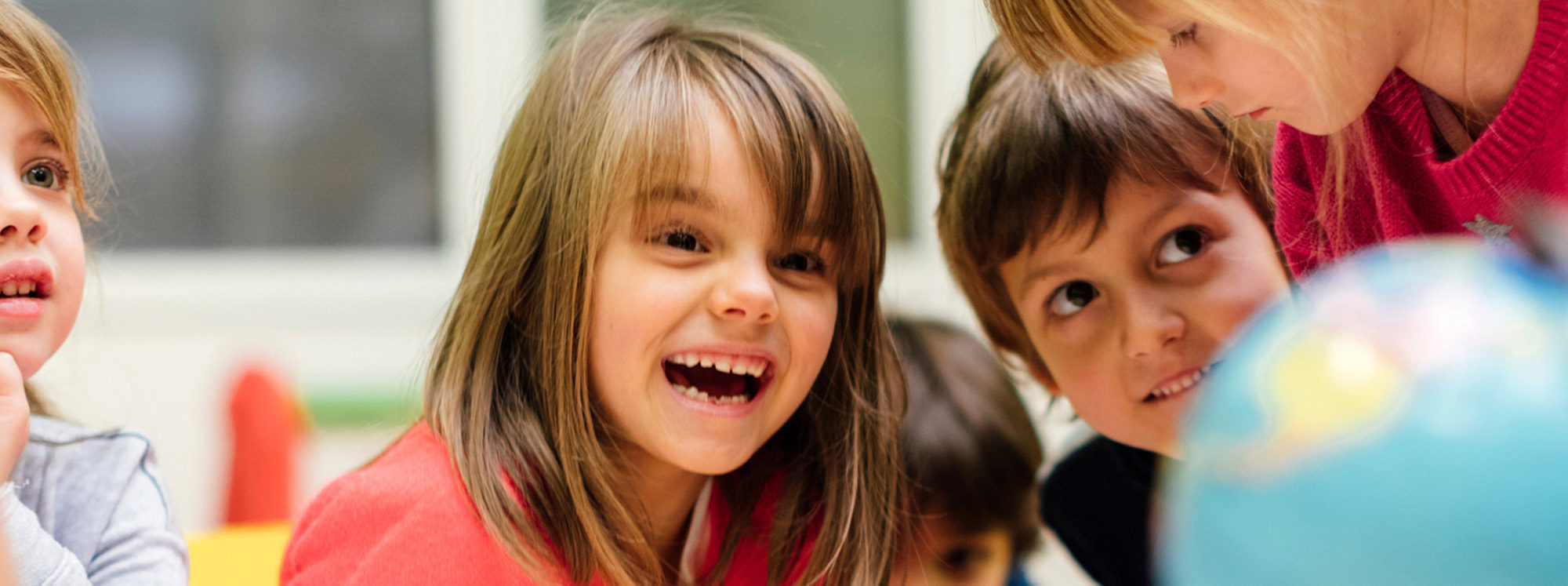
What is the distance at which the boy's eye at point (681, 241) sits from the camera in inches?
28.5

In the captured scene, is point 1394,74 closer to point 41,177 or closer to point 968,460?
point 968,460

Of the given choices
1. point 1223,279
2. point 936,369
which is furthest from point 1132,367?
point 936,369

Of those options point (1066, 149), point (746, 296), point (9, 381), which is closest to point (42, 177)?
point (9, 381)

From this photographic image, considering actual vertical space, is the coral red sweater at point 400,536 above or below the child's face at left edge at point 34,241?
below

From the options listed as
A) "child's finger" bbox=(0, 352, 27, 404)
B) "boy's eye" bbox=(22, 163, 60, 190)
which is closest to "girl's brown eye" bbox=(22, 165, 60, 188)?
"boy's eye" bbox=(22, 163, 60, 190)

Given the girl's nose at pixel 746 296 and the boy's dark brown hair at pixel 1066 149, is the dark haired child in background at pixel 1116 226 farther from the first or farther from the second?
the girl's nose at pixel 746 296

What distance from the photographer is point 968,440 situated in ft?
3.74

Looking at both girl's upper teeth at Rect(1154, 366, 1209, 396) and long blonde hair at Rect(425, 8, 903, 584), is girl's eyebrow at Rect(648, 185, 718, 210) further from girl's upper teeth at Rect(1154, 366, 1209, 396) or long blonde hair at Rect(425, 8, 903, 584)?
girl's upper teeth at Rect(1154, 366, 1209, 396)

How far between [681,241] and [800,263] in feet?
0.28

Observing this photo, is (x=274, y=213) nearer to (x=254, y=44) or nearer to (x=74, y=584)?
(x=254, y=44)

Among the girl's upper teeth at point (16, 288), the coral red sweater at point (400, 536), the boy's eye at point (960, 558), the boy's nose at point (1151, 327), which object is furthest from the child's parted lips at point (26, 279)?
the boy's eye at point (960, 558)

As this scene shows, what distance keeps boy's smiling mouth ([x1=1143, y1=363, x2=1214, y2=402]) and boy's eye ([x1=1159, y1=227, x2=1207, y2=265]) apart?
79mm

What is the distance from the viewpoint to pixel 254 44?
208 centimetres

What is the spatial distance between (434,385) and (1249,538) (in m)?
0.59
